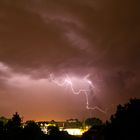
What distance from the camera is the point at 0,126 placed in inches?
1993

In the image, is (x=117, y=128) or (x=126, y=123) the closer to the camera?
(x=126, y=123)

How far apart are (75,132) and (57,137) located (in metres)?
51.7

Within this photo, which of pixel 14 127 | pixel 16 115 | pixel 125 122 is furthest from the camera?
pixel 16 115

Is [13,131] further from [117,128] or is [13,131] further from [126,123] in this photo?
[126,123]

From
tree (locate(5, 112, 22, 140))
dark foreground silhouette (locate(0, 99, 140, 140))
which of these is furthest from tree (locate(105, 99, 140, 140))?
tree (locate(5, 112, 22, 140))

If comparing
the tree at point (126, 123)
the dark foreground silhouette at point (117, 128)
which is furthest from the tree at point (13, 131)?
the tree at point (126, 123)

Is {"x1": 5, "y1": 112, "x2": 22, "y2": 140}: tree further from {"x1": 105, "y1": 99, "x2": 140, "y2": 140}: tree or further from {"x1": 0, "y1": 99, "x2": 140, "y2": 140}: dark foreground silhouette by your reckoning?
{"x1": 105, "y1": 99, "x2": 140, "y2": 140}: tree

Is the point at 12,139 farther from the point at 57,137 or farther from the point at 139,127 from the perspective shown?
the point at 139,127

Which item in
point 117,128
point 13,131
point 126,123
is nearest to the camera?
point 126,123

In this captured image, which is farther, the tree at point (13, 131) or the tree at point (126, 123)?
the tree at point (13, 131)

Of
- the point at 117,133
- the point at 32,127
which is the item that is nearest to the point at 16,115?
the point at 32,127

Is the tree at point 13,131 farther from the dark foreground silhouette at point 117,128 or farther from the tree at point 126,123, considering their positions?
the tree at point 126,123

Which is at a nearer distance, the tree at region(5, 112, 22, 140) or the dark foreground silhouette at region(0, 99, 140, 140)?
the dark foreground silhouette at region(0, 99, 140, 140)

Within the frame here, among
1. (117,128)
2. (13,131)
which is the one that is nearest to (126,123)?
(117,128)
